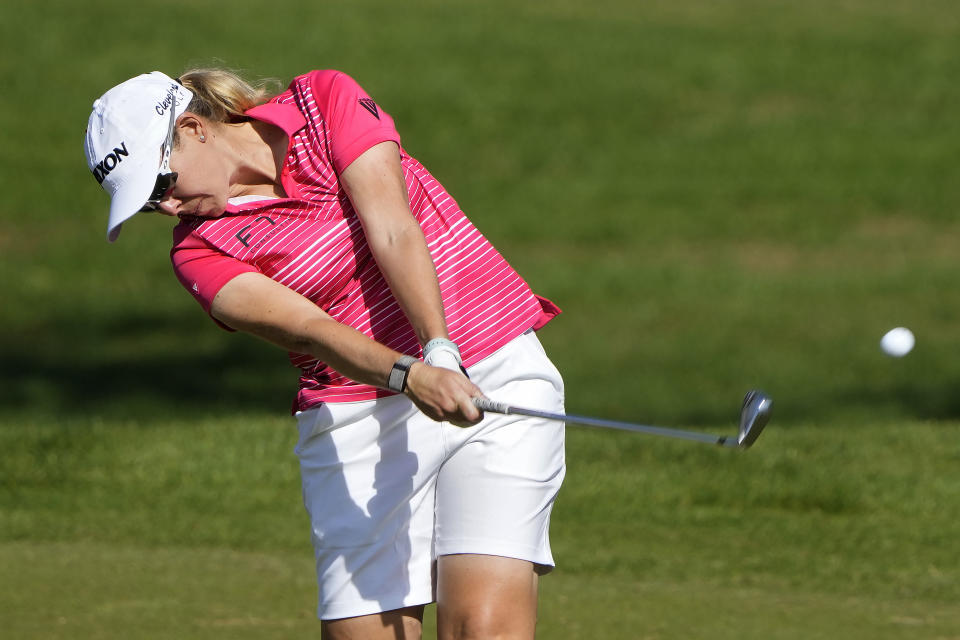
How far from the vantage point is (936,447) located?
8.23 meters

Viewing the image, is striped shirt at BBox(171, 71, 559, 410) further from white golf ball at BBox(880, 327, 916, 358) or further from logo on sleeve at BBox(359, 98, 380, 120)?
white golf ball at BBox(880, 327, 916, 358)

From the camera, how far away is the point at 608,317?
50.2ft

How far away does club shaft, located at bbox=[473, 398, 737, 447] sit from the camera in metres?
2.86

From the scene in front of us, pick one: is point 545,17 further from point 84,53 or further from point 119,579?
point 119,579

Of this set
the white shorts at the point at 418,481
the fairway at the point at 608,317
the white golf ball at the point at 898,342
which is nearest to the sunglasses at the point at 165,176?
the white shorts at the point at 418,481

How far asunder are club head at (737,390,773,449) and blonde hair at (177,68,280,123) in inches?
49.5

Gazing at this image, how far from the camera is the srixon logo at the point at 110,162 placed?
123 inches

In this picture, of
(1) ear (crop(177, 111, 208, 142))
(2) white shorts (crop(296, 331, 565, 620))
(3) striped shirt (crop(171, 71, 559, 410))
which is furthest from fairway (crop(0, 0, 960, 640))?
(1) ear (crop(177, 111, 208, 142))

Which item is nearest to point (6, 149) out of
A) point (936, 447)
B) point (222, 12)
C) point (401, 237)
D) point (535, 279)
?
point (222, 12)

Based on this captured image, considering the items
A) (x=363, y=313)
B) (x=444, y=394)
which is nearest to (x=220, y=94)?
(x=363, y=313)

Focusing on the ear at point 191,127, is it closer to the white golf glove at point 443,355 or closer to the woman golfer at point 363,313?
the woman golfer at point 363,313

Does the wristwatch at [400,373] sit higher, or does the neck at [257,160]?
the neck at [257,160]

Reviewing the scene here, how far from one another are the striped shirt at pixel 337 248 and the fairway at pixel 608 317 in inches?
74.5

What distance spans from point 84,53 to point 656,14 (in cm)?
923
